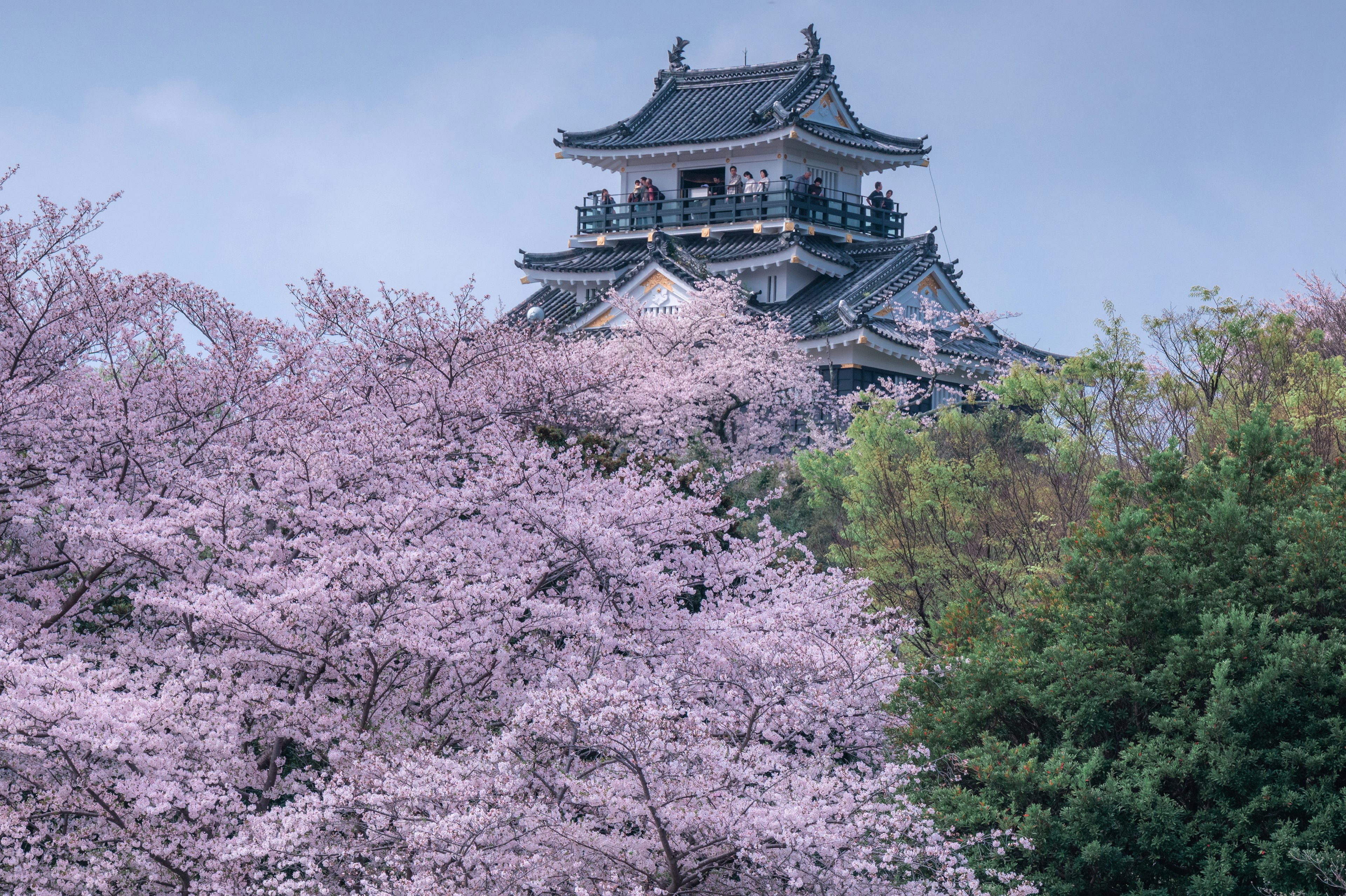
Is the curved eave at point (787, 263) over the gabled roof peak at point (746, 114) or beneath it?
beneath

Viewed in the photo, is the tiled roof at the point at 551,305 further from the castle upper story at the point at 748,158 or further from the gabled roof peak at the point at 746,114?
the gabled roof peak at the point at 746,114

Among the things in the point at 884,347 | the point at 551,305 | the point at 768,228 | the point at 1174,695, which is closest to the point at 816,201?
the point at 768,228

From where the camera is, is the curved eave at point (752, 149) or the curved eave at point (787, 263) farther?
the curved eave at point (752, 149)

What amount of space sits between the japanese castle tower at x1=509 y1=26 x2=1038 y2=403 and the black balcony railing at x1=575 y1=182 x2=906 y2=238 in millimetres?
51

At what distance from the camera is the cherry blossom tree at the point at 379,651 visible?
31.2ft

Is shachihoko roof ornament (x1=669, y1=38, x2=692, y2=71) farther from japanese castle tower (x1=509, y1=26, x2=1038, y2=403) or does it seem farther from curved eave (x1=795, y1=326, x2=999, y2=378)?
curved eave (x1=795, y1=326, x2=999, y2=378)

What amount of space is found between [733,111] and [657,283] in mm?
7640

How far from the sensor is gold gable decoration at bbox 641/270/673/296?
109ft

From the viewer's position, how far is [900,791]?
37.3 feet

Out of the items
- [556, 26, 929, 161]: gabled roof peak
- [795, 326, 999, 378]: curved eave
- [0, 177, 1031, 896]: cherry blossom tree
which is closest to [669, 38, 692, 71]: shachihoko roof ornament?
[556, 26, 929, 161]: gabled roof peak

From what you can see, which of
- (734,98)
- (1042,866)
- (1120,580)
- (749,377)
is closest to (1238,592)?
(1120,580)

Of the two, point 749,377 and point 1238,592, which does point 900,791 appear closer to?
point 1238,592

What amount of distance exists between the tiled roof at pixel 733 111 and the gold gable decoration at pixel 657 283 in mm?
5215

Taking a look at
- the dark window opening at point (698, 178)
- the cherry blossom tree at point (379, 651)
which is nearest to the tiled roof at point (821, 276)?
the dark window opening at point (698, 178)
